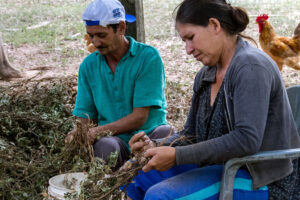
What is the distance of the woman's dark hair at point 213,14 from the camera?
73.7 inches

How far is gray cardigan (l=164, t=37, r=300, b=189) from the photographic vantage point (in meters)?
1.68

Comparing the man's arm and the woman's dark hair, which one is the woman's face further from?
the man's arm

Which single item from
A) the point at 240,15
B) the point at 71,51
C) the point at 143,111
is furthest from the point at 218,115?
the point at 71,51

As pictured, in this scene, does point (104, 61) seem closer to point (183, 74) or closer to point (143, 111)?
point (143, 111)

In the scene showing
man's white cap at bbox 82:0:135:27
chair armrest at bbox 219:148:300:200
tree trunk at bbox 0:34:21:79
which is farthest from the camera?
tree trunk at bbox 0:34:21:79

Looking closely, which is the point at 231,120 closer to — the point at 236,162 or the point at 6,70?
the point at 236,162

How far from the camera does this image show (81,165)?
222cm

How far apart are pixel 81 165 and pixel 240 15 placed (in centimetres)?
116

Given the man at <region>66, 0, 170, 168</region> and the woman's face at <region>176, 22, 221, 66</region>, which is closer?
the woman's face at <region>176, 22, 221, 66</region>

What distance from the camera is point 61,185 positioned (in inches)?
85.5

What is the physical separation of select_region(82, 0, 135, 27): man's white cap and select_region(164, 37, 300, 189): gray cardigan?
47.0 inches

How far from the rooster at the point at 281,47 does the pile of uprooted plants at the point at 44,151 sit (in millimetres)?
3275

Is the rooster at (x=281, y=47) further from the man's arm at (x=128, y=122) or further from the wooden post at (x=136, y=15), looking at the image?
the man's arm at (x=128, y=122)

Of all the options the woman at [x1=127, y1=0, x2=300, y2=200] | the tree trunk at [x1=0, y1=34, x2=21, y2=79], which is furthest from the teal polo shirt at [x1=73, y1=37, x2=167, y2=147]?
the tree trunk at [x1=0, y1=34, x2=21, y2=79]
